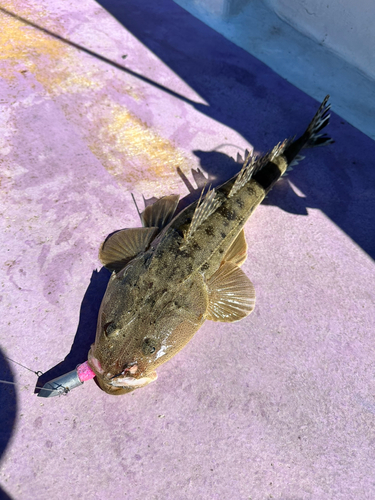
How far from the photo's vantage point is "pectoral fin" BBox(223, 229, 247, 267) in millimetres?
3625

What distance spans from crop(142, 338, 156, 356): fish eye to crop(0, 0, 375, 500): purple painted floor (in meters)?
0.61

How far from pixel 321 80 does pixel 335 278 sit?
3.79 meters

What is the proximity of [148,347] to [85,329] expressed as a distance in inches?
35.9

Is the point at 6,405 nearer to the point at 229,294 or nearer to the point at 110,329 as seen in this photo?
the point at 110,329

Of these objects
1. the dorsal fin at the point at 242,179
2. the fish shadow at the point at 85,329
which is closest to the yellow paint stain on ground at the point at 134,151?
the dorsal fin at the point at 242,179

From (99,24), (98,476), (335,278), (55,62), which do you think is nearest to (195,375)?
(98,476)

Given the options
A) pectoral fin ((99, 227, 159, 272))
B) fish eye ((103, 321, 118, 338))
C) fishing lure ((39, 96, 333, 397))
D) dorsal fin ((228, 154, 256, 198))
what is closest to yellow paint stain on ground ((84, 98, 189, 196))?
fishing lure ((39, 96, 333, 397))

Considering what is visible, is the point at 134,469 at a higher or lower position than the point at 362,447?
lower

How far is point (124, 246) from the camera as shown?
139 inches

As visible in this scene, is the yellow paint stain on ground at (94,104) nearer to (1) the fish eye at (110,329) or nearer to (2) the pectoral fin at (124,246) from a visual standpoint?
(2) the pectoral fin at (124,246)

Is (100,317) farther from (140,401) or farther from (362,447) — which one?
(362,447)

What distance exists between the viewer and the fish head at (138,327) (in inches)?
104

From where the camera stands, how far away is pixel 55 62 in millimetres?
5184

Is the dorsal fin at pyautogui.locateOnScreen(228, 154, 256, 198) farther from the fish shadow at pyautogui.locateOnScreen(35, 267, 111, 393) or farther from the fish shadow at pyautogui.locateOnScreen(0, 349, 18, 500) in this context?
the fish shadow at pyautogui.locateOnScreen(0, 349, 18, 500)
